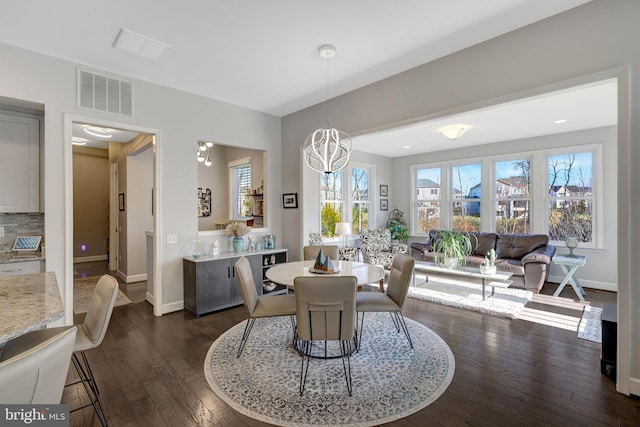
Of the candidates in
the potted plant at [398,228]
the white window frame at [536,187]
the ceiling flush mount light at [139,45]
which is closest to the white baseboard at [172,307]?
the ceiling flush mount light at [139,45]

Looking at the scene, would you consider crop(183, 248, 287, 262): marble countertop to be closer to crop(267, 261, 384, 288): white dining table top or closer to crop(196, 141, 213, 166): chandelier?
crop(267, 261, 384, 288): white dining table top

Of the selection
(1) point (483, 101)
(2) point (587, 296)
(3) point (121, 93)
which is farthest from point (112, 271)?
(2) point (587, 296)

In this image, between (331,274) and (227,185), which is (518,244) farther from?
(227,185)

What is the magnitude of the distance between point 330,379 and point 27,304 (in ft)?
6.61

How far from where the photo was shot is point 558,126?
17.1ft

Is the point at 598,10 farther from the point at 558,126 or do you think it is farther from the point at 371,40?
the point at 558,126

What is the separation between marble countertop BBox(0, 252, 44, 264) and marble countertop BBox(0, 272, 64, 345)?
1.10 metres

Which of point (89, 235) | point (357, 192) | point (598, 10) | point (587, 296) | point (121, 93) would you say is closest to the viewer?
point (598, 10)

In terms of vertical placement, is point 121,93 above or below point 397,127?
above

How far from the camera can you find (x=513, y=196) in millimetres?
6293

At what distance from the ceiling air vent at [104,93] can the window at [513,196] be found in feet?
22.2

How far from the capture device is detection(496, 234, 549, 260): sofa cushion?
544 centimetres

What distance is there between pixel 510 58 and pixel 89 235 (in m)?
9.24
